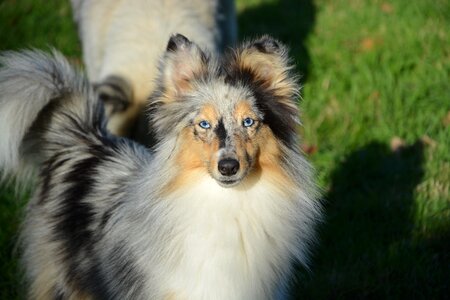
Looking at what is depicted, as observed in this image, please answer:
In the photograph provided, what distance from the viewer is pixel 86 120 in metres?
4.34

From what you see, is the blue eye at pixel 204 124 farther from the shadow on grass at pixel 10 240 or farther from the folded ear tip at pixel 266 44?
the shadow on grass at pixel 10 240

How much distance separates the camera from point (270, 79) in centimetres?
371

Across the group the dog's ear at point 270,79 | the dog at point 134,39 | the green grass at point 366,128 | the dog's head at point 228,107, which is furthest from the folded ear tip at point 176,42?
the green grass at point 366,128

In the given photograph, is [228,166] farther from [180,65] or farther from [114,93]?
[114,93]

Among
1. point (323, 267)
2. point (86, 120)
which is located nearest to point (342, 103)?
point (323, 267)

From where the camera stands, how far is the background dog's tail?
13.4 feet

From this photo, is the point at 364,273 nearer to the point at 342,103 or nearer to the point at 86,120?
the point at 86,120

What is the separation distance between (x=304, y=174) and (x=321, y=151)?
239cm

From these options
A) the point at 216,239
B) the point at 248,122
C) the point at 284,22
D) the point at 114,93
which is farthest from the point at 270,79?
the point at 284,22

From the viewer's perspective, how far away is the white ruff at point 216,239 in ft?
11.5

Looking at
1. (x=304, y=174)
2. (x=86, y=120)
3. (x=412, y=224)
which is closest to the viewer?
(x=304, y=174)

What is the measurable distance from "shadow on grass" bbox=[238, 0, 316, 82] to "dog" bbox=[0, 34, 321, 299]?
176 inches

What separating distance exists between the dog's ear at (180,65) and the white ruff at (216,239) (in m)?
0.51

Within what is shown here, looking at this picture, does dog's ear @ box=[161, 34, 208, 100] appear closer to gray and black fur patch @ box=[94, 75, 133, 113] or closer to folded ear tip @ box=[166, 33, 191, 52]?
folded ear tip @ box=[166, 33, 191, 52]
